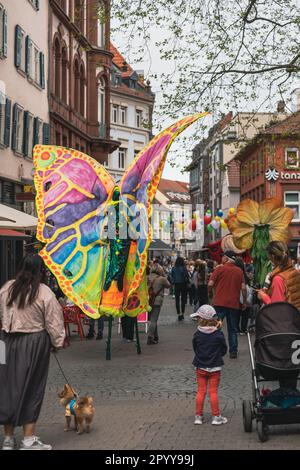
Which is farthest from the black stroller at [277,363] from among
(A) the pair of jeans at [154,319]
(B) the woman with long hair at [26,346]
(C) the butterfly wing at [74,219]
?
(A) the pair of jeans at [154,319]

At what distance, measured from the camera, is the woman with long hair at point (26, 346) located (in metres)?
7.48

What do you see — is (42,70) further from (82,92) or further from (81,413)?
(81,413)

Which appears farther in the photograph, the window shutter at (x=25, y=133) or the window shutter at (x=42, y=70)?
the window shutter at (x=42, y=70)

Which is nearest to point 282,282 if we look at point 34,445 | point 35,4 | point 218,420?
point 218,420

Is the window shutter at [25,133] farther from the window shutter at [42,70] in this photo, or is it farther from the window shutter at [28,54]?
the window shutter at [42,70]

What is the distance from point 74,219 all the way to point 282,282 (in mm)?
6102

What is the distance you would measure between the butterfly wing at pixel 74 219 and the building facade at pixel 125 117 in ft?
184

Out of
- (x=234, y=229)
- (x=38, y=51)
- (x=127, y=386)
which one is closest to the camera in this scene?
(x=127, y=386)

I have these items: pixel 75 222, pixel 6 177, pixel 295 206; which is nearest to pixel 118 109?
pixel 295 206

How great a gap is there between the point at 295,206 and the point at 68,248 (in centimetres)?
4755

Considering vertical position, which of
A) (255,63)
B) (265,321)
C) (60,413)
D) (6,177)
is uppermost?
(255,63)

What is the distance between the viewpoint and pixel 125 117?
7506 centimetres

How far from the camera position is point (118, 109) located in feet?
244

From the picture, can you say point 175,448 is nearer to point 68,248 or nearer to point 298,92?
point 68,248
